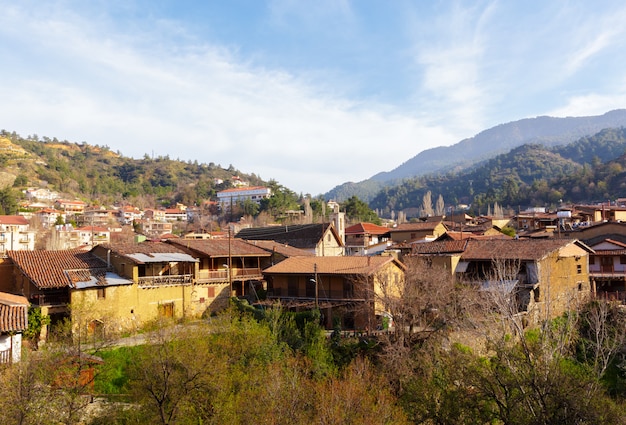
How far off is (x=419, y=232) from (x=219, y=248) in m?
27.4

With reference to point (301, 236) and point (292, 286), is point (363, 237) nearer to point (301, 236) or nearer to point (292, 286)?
point (301, 236)

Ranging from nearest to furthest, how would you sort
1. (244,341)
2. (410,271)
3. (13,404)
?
(13,404), (244,341), (410,271)

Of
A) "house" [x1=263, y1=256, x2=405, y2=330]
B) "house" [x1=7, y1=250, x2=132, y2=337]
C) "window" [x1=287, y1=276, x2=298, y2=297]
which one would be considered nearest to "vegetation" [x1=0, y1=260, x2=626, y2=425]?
"house" [x1=263, y1=256, x2=405, y2=330]

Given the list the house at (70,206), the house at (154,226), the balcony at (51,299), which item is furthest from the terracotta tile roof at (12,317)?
the house at (70,206)

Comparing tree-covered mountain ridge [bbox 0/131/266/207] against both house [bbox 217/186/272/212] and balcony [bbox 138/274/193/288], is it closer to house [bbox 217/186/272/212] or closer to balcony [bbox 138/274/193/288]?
house [bbox 217/186/272/212]

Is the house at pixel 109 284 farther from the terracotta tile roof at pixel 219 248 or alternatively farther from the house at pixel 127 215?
the house at pixel 127 215

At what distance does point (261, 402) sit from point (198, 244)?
2270 centimetres

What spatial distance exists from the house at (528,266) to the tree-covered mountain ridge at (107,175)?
105 metres

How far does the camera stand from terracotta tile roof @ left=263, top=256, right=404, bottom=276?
100ft

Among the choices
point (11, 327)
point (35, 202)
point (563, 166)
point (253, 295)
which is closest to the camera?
point (11, 327)

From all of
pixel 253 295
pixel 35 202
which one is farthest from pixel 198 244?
pixel 35 202

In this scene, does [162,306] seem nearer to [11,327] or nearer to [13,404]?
[11,327]

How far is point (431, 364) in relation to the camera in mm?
22938

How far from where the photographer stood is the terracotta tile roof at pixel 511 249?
32844 millimetres
